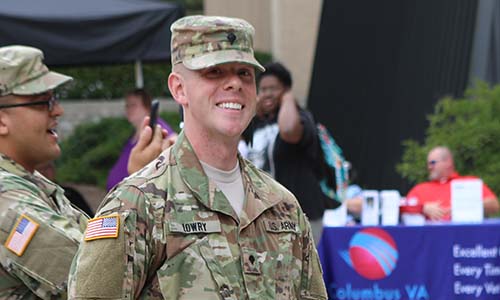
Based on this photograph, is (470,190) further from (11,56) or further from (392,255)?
(11,56)

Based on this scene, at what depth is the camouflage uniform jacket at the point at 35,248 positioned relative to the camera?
3.12 meters

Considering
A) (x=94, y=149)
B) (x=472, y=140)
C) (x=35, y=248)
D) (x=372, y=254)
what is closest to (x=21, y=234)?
(x=35, y=248)

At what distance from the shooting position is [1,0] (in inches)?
296

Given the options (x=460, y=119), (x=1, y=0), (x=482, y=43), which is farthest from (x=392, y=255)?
(x=482, y=43)

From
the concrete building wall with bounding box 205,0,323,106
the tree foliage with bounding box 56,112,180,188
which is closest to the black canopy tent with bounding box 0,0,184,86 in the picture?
the tree foliage with bounding box 56,112,180,188

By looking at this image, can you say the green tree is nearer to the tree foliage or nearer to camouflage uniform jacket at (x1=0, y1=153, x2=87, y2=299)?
→ camouflage uniform jacket at (x1=0, y1=153, x2=87, y2=299)

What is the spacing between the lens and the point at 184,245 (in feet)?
8.22

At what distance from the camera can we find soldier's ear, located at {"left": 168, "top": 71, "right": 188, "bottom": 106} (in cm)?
264

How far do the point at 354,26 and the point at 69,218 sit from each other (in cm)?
1130

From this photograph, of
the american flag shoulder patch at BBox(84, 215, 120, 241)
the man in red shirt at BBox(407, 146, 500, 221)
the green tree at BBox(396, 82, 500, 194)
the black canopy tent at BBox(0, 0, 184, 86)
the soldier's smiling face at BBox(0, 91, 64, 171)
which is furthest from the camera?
the green tree at BBox(396, 82, 500, 194)

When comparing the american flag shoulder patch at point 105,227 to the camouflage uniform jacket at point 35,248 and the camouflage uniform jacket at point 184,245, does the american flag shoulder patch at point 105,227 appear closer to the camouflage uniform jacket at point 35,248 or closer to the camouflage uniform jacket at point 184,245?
the camouflage uniform jacket at point 184,245

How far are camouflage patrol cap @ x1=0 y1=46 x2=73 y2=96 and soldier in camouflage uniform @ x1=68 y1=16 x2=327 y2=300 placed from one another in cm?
101

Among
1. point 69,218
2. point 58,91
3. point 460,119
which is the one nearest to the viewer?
point 69,218

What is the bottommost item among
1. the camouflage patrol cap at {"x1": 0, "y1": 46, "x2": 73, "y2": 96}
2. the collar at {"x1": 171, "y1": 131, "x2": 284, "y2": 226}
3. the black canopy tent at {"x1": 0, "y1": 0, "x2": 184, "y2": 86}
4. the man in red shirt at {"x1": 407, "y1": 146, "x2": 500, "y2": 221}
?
the man in red shirt at {"x1": 407, "y1": 146, "x2": 500, "y2": 221}
